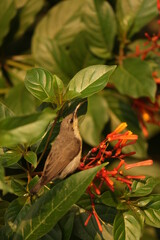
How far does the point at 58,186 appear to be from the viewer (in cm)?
98

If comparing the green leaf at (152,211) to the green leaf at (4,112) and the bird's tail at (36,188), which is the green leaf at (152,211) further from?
the green leaf at (4,112)

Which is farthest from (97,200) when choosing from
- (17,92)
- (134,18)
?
(134,18)

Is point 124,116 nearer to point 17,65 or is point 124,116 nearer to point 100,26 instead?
point 100,26

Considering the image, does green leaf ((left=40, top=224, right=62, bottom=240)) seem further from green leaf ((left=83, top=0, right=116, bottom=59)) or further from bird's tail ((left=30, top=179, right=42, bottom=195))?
green leaf ((left=83, top=0, right=116, bottom=59))

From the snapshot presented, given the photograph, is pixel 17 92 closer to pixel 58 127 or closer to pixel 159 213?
pixel 58 127

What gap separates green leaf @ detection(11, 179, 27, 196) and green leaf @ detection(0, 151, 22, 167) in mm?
61

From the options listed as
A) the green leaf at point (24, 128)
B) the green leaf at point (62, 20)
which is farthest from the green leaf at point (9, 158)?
the green leaf at point (62, 20)

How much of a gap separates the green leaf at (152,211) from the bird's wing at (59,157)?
20 cm

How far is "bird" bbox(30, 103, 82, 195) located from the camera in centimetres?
109

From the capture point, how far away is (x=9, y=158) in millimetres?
1044

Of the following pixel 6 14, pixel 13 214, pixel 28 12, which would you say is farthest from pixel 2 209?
pixel 28 12

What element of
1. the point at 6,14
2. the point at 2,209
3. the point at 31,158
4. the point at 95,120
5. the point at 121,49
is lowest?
the point at 95,120

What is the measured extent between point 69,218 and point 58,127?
240mm

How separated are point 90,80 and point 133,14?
2.81ft
